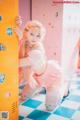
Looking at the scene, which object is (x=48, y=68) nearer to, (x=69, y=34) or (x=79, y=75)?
(x=69, y=34)

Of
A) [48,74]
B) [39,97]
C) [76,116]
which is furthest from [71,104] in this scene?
[48,74]

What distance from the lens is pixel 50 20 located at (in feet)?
8.62

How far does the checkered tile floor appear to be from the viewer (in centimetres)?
242

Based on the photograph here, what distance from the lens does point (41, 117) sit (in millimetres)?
2422

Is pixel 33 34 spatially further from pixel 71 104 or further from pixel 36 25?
pixel 71 104

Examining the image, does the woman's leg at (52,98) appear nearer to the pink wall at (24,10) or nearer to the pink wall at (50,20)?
the pink wall at (50,20)

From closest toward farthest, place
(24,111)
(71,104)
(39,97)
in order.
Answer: (24,111)
(71,104)
(39,97)

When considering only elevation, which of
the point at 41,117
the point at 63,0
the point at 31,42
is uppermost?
the point at 63,0

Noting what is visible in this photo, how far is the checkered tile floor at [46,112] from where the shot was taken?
2424mm

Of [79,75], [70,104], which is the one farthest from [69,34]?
[79,75]

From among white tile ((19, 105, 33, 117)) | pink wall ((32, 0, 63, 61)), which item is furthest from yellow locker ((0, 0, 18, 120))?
pink wall ((32, 0, 63, 61))

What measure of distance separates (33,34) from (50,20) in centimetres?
29

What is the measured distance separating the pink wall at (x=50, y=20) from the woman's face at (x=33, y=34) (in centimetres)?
16

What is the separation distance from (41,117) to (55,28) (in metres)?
1.07
